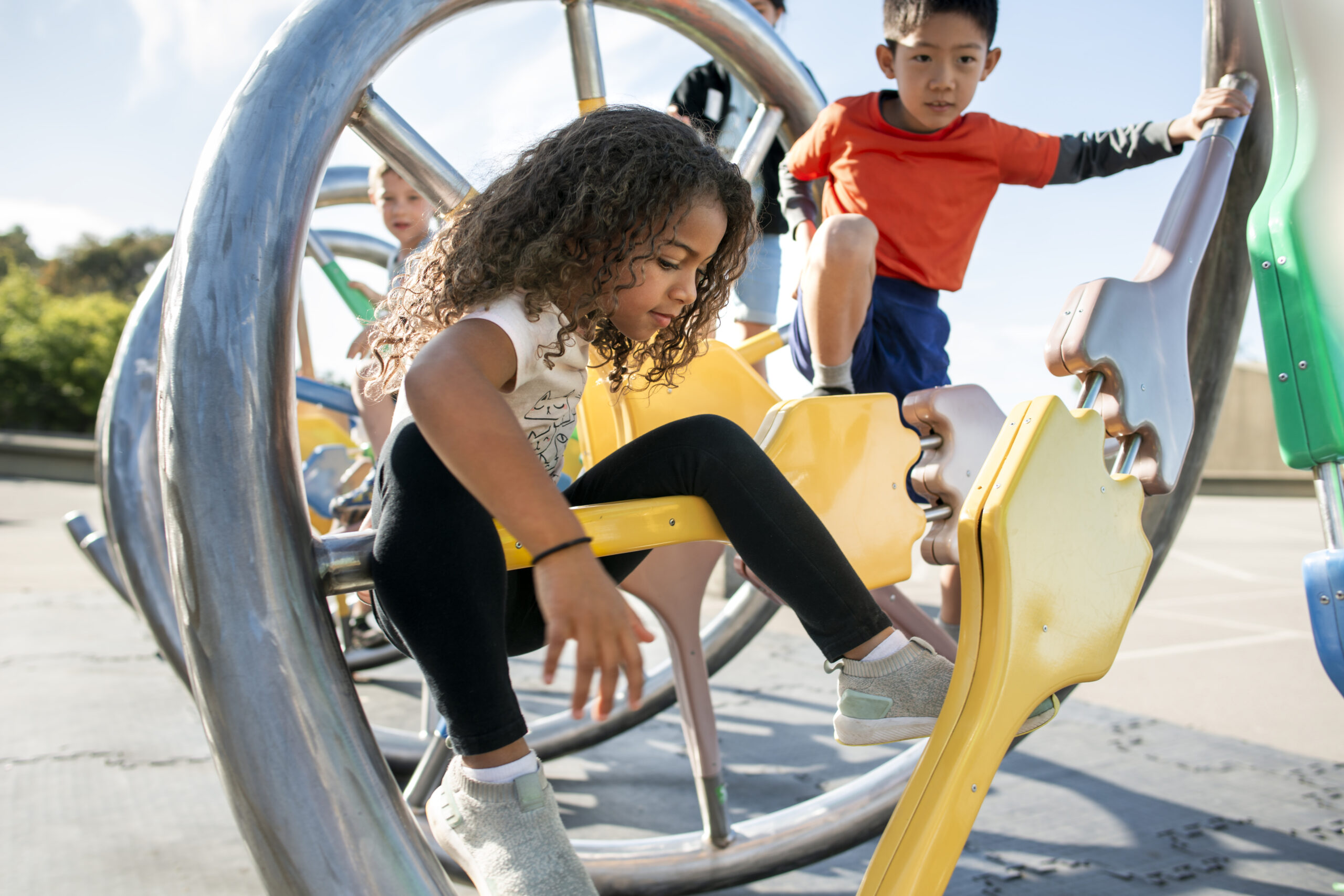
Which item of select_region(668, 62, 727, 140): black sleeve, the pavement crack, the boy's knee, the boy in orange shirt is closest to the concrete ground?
the pavement crack

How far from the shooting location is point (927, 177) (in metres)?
1.17

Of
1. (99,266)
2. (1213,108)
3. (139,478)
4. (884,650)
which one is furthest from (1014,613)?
(99,266)

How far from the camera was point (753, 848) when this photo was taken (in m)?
1.13

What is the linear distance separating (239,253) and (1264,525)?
727 cm

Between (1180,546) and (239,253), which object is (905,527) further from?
(1180,546)

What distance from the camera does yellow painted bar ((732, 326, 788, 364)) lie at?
129 cm

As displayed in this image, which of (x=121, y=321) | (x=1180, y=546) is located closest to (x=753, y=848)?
(x=1180, y=546)

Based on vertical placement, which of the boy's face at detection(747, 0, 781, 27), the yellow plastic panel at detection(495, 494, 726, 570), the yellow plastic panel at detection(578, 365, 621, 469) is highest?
the boy's face at detection(747, 0, 781, 27)

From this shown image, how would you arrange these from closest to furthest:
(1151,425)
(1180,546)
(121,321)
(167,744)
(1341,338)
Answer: (1341,338) → (1151,425) → (167,744) → (1180,546) → (121,321)

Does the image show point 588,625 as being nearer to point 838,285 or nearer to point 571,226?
point 571,226

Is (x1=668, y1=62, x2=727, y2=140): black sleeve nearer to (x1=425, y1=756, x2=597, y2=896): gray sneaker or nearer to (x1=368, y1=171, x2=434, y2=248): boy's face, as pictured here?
(x1=368, y1=171, x2=434, y2=248): boy's face

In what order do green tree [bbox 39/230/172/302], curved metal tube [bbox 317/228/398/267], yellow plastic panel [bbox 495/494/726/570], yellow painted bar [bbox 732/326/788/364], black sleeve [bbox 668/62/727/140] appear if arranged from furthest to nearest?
green tree [bbox 39/230/172/302] → curved metal tube [bbox 317/228/398/267] → black sleeve [bbox 668/62/727/140] → yellow painted bar [bbox 732/326/788/364] → yellow plastic panel [bbox 495/494/726/570]

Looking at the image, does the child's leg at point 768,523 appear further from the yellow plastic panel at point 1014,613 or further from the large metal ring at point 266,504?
the large metal ring at point 266,504

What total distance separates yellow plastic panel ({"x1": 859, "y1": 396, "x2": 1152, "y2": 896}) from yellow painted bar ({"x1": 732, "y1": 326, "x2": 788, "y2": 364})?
627 millimetres
